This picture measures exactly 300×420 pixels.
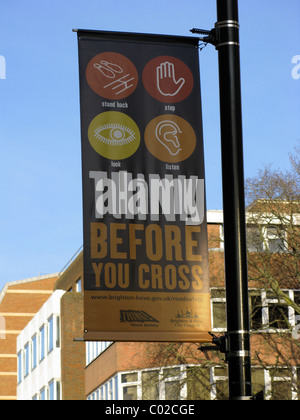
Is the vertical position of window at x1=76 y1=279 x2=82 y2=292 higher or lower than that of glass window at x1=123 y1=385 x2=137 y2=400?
higher

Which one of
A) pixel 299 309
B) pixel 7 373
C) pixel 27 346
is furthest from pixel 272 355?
pixel 7 373

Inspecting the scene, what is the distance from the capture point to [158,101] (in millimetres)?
9352

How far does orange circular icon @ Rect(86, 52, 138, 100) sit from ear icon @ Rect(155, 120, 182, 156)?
487mm

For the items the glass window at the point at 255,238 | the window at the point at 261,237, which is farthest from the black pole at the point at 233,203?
the glass window at the point at 255,238

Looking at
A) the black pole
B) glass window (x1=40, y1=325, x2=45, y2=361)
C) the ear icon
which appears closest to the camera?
the black pole

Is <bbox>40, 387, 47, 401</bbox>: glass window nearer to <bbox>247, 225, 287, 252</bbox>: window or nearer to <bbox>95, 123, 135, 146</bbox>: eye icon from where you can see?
<bbox>247, 225, 287, 252</bbox>: window

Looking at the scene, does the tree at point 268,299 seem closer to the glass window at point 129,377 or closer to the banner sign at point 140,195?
the glass window at point 129,377

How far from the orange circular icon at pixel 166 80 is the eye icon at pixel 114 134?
0.52 m

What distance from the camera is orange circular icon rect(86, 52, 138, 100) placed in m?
9.27

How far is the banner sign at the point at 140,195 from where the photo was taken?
8.82 meters

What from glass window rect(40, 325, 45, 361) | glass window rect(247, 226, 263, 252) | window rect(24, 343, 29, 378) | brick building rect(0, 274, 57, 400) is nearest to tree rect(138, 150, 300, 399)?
glass window rect(247, 226, 263, 252)

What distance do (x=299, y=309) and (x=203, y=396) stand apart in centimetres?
631

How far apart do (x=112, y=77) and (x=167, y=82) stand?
603 millimetres

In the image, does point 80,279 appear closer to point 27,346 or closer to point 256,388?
point 27,346
